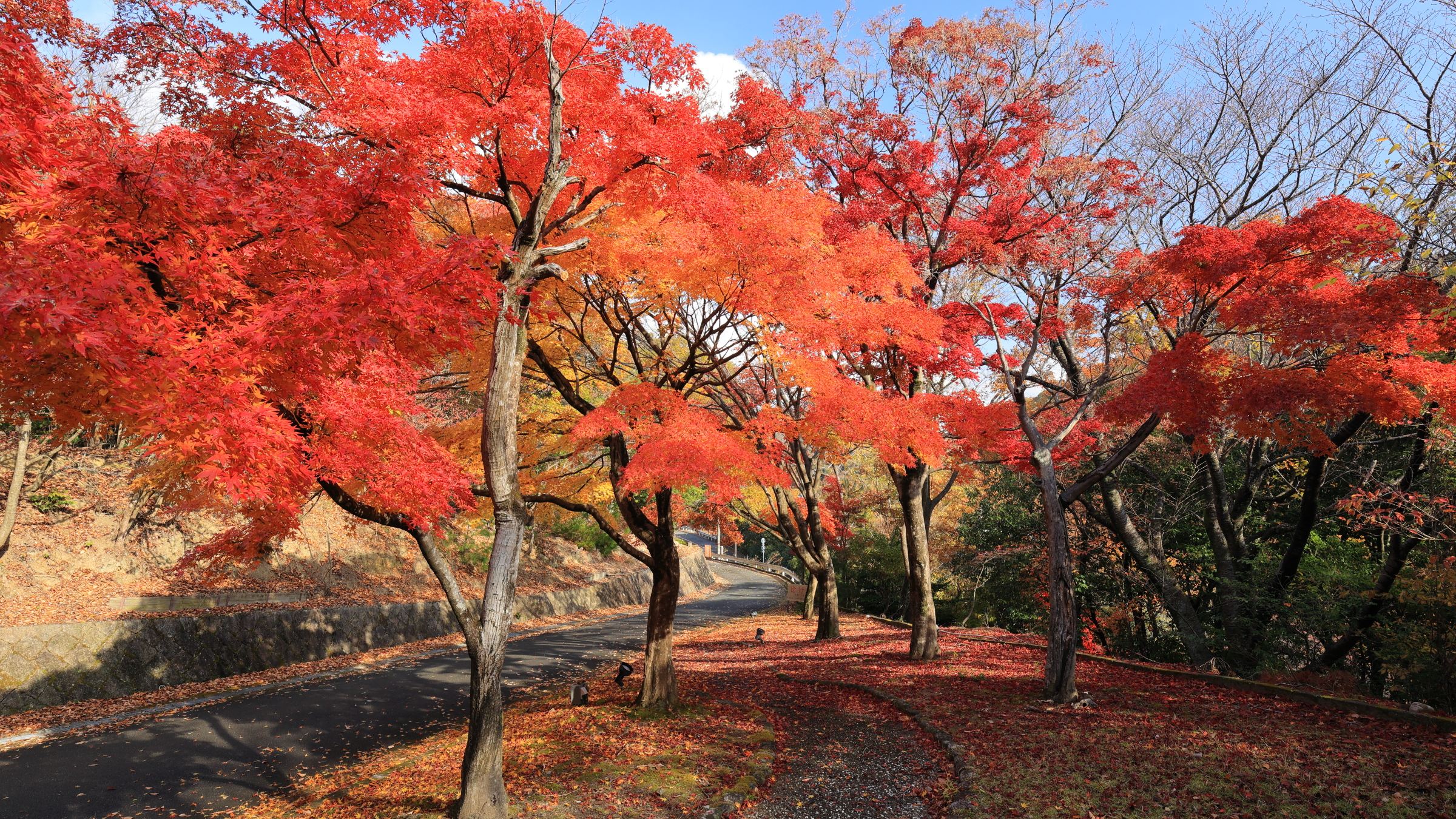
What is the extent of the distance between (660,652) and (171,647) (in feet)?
Result: 33.6

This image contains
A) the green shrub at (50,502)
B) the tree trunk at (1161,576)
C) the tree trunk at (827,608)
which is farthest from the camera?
the tree trunk at (827,608)

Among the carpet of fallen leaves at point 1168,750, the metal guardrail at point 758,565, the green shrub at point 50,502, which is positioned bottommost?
the metal guardrail at point 758,565

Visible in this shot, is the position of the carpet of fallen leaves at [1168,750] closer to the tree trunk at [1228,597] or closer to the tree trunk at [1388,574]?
the tree trunk at [1228,597]

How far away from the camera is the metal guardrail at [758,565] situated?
47.9 m

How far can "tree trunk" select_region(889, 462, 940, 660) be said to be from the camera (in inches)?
512

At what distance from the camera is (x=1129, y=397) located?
9445mm

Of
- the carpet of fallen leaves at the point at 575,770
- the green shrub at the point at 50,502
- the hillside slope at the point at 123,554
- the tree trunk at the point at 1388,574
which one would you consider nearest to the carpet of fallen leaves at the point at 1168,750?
the carpet of fallen leaves at the point at 575,770

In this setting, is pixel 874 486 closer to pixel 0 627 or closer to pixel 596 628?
pixel 596 628

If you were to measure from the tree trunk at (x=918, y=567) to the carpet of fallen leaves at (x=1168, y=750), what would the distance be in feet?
4.14

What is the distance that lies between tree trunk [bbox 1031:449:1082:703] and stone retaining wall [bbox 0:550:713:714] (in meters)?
15.3

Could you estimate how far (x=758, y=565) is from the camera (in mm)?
54844

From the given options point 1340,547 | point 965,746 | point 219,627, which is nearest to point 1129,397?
point 965,746

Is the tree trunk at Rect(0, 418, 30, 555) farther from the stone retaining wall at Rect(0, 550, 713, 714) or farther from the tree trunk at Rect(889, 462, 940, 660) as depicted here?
the tree trunk at Rect(889, 462, 940, 660)

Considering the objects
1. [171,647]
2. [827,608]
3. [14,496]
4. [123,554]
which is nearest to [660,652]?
[827,608]
